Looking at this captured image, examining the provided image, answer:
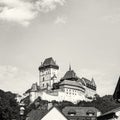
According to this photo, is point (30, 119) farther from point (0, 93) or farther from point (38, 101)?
point (38, 101)

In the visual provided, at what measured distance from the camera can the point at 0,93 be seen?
80.6 metres

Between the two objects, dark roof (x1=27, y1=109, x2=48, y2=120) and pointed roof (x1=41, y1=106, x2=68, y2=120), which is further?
dark roof (x1=27, y1=109, x2=48, y2=120)

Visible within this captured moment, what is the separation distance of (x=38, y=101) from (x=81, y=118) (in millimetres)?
119268

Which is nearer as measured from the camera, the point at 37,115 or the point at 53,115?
the point at 53,115

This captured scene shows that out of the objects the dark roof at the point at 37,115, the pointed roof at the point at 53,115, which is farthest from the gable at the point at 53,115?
the dark roof at the point at 37,115

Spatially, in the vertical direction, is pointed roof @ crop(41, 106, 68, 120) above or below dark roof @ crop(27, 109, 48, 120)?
below

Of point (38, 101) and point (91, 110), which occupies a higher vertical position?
point (38, 101)

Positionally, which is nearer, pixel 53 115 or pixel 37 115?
pixel 53 115

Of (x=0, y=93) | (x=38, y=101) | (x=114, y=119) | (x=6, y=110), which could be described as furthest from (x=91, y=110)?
(x=38, y=101)

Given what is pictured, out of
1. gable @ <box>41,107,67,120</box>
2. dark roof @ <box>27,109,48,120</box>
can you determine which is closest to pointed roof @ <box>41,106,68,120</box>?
gable @ <box>41,107,67,120</box>

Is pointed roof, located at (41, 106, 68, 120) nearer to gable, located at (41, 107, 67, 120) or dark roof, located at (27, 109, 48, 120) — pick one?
gable, located at (41, 107, 67, 120)

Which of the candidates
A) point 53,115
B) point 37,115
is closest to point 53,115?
point 53,115

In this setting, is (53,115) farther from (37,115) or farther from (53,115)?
(37,115)

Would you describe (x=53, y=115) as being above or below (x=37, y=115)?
below
